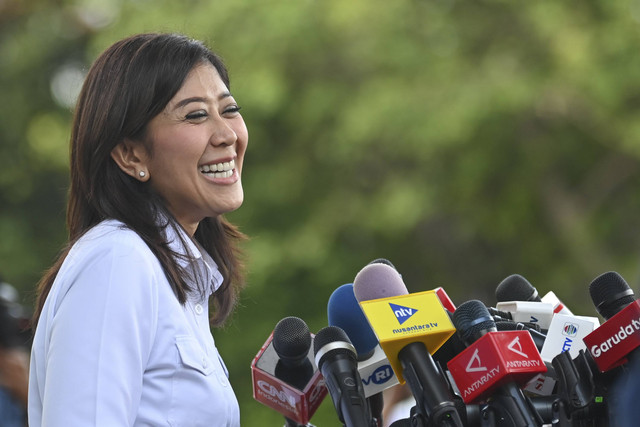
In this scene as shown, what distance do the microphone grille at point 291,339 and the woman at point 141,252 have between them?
0.16m

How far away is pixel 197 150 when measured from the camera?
8.09ft

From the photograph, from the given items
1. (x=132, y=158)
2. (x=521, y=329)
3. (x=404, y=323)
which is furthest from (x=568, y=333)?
(x=132, y=158)

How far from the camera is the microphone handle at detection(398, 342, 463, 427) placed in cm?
194

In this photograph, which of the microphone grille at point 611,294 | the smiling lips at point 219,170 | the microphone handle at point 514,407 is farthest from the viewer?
the smiling lips at point 219,170

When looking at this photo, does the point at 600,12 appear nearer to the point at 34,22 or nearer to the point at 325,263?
the point at 325,263

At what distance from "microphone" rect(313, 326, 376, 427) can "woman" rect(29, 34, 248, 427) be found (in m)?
0.28

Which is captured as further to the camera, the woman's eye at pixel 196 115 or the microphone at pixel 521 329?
the woman's eye at pixel 196 115

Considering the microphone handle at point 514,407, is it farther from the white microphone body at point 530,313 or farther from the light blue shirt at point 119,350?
the light blue shirt at point 119,350

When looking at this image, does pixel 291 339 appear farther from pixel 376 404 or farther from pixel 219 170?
pixel 219 170

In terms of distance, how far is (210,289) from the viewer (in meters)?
2.54

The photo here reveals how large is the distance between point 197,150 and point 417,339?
792 mm

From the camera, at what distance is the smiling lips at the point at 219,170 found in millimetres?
2514

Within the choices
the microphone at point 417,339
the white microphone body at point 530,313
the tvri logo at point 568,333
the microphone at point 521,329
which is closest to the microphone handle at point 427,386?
the microphone at point 417,339

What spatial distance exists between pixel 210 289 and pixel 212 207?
22 cm
